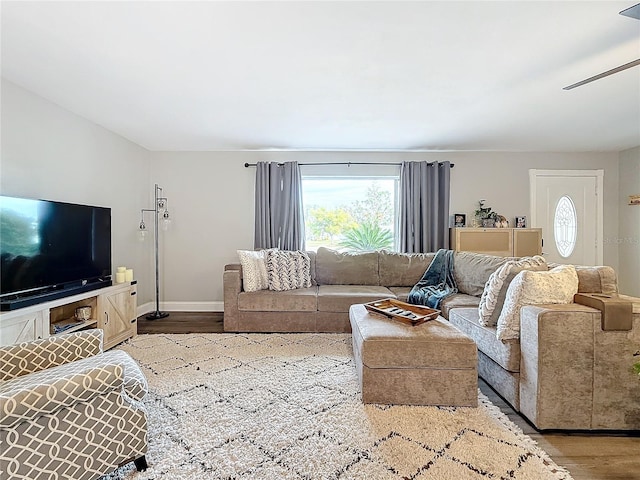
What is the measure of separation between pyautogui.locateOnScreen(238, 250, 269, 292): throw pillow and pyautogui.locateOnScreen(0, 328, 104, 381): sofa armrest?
6.61ft

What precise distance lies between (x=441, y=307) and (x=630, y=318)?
160 centimetres

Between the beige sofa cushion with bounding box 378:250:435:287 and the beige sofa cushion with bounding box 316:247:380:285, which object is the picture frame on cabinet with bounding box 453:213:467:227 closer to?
the beige sofa cushion with bounding box 378:250:435:287

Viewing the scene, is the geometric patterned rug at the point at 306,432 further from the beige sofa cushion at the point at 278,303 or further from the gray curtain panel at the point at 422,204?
the gray curtain panel at the point at 422,204

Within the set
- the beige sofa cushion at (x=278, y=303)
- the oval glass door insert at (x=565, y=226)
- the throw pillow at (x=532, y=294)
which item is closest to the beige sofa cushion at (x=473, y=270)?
the throw pillow at (x=532, y=294)

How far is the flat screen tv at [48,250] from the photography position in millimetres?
2326

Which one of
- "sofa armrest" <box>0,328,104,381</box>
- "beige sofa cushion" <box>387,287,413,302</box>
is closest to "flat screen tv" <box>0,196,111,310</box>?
"sofa armrest" <box>0,328,104,381</box>

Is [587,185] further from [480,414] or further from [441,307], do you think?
[480,414]

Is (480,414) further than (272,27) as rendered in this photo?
Yes

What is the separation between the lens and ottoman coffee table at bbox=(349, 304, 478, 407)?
212 centimetres

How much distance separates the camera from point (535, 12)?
177 centimetres

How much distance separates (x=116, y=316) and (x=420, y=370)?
294 cm

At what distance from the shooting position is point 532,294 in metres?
2.06

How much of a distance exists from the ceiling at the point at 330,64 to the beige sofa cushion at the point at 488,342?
1895mm

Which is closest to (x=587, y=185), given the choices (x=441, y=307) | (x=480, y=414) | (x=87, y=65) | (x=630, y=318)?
(x=441, y=307)
